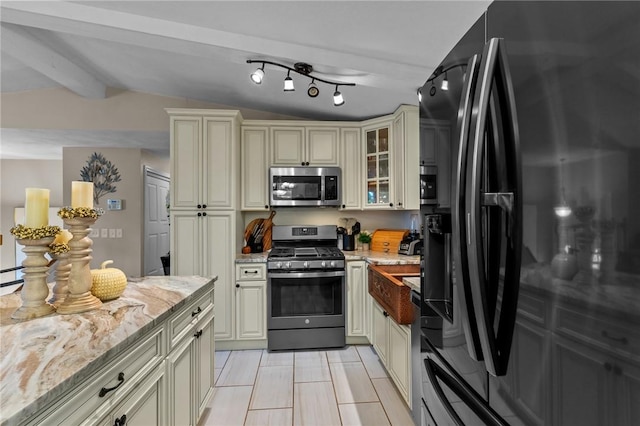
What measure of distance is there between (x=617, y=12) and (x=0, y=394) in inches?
54.4

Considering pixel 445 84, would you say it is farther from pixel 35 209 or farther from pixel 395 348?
pixel 395 348

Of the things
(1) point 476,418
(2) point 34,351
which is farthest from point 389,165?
(2) point 34,351

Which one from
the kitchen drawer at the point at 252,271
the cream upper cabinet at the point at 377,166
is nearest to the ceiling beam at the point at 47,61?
the kitchen drawer at the point at 252,271

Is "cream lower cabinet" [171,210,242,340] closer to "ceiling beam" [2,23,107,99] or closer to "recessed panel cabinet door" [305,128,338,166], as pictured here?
"recessed panel cabinet door" [305,128,338,166]

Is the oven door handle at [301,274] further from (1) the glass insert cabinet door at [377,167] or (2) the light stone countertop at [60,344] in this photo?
(2) the light stone countertop at [60,344]

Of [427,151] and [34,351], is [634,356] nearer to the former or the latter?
[427,151]

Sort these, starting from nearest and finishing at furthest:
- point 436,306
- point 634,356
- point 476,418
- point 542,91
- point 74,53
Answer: point 634,356, point 542,91, point 476,418, point 436,306, point 74,53

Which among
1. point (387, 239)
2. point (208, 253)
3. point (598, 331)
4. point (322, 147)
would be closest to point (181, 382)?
point (208, 253)

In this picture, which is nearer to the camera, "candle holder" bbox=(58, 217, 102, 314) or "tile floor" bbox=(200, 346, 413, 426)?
"candle holder" bbox=(58, 217, 102, 314)

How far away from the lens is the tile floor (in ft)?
6.86

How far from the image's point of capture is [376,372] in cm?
266

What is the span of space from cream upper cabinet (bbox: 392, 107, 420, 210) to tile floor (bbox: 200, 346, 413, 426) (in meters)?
1.55

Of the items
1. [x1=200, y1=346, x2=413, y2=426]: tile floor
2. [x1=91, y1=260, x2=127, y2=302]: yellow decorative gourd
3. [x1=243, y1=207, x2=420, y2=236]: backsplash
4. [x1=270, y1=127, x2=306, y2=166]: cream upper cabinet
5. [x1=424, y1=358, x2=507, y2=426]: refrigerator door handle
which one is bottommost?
[x1=200, y1=346, x2=413, y2=426]: tile floor

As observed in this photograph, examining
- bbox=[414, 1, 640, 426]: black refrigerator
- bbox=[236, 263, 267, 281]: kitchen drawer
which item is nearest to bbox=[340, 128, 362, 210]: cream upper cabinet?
bbox=[236, 263, 267, 281]: kitchen drawer
